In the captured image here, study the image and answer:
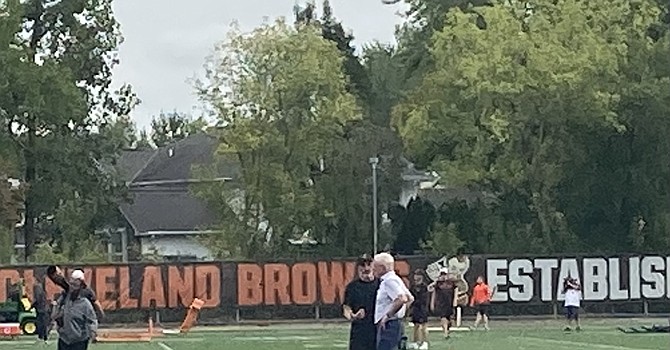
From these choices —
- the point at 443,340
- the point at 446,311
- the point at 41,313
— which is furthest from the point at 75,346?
the point at 41,313

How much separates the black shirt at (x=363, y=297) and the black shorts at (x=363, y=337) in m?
0.06

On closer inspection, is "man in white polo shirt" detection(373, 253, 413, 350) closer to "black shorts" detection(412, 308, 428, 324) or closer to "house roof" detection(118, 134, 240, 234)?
"black shorts" detection(412, 308, 428, 324)

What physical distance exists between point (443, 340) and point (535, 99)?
2319cm

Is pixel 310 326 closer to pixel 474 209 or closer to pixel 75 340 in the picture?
pixel 474 209

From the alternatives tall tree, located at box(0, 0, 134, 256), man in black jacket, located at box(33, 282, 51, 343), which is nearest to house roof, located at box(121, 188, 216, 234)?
tall tree, located at box(0, 0, 134, 256)

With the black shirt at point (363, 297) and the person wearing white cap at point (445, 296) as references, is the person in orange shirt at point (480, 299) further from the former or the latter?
the black shirt at point (363, 297)

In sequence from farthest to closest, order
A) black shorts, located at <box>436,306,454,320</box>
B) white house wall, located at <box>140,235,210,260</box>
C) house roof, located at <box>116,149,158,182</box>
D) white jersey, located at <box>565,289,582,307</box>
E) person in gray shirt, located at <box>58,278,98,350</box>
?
house roof, located at <box>116,149,158,182</box>
white house wall, located at <box>140,235,210,260</box>
white jersey, located at <box>565,289,582,307</box>
black shorts, located at <box>436,306,454,320</box>
person in gray shirt, located at <box>58,278,98,350</box>

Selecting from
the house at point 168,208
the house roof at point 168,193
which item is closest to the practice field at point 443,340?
the house at point 168,208

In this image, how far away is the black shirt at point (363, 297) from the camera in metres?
19.5

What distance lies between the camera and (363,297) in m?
19.6

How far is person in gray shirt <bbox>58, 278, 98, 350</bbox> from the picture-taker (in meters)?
19.8

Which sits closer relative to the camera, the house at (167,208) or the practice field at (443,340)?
the practice field at (443,340)

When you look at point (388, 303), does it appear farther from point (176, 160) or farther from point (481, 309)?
point (176, 160)

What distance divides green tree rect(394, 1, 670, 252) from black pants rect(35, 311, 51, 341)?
80.9 ft
